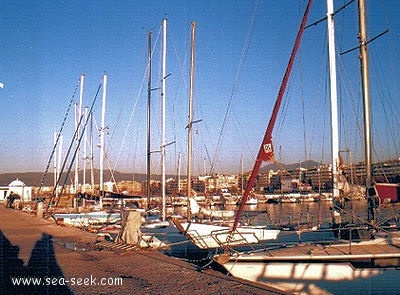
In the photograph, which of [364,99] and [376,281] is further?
[364,99]

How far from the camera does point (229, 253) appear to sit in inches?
452

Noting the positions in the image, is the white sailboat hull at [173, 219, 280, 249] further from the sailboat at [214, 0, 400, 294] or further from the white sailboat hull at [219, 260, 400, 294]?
the white sailboat hull at [219, 260, 400, 294]

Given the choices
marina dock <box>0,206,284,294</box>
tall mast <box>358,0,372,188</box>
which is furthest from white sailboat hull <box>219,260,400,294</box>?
tall mast <box>358,0,372,188</box>

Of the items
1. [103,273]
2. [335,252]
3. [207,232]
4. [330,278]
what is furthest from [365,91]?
[103,273]

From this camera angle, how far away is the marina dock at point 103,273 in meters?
8.66

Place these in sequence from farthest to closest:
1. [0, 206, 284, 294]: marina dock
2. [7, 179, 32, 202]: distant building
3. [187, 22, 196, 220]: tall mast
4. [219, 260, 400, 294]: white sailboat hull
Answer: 1. [7, 179, 32, 202]: distant building
2. [187, 22, 196, 220]: tall mast
3. [219, 260, 400, 294]: white sailboat hull
4. [0, 206, 284, 294]: marina dock

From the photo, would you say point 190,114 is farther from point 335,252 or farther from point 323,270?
point 323,270

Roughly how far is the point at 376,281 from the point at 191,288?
17.6 feet

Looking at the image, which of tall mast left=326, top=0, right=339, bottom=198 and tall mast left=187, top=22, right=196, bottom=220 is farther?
tall mast left=187, top=22, right=196, bottom=220

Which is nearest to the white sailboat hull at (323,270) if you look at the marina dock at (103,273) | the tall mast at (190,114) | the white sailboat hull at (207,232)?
the marina dock at (103,273)

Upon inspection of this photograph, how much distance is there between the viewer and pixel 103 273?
Result: 10383 millimetres

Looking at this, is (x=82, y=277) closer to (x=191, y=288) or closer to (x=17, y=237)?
(x=191, y=288)

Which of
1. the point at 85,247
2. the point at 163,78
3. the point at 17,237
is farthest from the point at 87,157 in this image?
the point at 85,247

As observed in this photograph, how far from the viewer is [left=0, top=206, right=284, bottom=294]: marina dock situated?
8664mm
